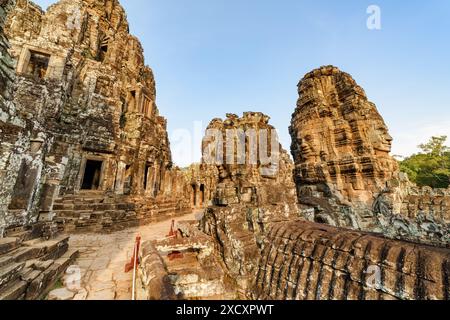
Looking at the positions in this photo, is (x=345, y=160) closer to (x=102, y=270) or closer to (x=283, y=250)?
(x=283, y=250)

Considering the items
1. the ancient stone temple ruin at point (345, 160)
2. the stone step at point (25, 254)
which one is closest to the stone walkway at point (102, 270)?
the stone step at point (25, 254)

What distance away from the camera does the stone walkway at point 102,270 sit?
11.3 ft

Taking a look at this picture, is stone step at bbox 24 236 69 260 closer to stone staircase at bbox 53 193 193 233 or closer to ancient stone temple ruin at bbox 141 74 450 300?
ancient stone temple ruin at bbox 141 74 450 300

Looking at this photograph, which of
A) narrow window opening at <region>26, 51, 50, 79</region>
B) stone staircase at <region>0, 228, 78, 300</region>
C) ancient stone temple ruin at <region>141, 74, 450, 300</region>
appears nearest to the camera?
ancient stone temple ruin at <region>141, 74, 450, 300</region>

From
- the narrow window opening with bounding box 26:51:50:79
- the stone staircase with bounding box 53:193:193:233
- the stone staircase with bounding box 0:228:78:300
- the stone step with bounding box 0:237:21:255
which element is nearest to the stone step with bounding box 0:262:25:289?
the stone staircase with bounding box 0:228:78:300

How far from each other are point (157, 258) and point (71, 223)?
8.18 m

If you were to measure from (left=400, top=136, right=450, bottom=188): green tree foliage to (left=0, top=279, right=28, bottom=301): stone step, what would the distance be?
1488 inches

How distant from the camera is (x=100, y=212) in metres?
9.75

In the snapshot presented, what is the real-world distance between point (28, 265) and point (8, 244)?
2.08 feet

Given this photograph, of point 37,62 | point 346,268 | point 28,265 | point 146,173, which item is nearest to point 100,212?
point 146,173

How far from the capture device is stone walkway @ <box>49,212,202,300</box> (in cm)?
345

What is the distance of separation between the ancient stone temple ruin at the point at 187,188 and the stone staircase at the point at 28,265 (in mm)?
24
